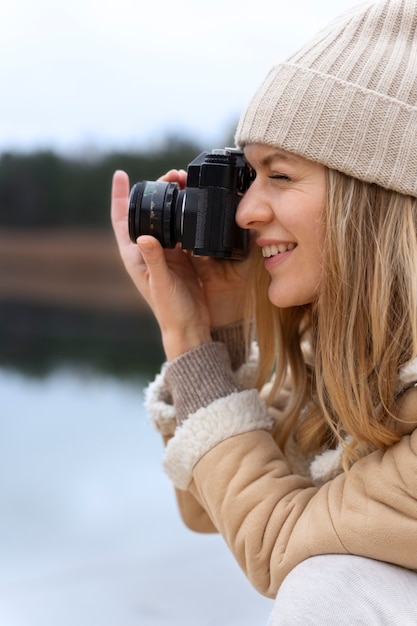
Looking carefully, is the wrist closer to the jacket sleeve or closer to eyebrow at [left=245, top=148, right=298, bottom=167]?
the jacket sleeve

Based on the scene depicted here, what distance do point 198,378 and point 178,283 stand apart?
0.14m

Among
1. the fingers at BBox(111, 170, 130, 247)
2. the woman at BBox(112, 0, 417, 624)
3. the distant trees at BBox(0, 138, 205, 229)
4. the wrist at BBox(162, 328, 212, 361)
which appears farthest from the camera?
the distant trees at BBox(0, 138, 205, 229)

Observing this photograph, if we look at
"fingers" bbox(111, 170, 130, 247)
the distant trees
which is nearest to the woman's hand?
"fingers" bbox(111, 170, 130, 247)

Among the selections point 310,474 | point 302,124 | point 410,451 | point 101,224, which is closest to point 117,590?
point 310,474

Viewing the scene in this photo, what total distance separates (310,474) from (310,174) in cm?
36

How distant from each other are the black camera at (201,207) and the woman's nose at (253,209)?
0.09 ft

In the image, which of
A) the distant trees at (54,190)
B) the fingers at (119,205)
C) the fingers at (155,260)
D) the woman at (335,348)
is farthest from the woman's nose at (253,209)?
the distant trees at (54,190)

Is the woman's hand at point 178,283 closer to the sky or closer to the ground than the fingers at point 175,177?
closer to the ground

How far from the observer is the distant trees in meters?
3.49

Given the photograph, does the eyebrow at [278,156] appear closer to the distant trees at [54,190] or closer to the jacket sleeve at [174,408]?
the jacket sleeve at [174,408]

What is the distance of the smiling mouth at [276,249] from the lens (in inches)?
38.1

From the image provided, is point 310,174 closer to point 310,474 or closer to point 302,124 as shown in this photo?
point 302,124

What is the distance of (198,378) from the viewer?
1018mm

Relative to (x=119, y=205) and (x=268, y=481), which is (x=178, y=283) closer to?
(x=119, y=205)
